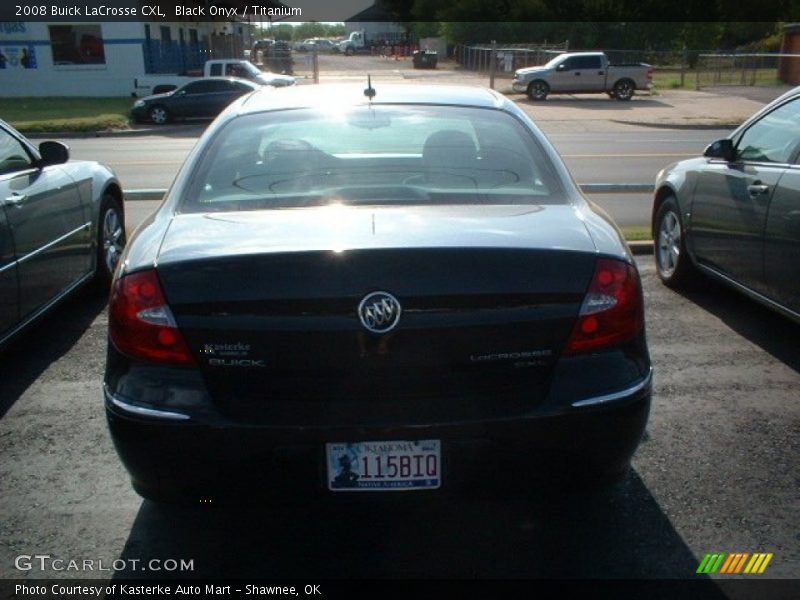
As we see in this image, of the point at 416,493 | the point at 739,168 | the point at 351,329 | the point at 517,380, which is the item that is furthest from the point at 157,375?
the point at 739,168

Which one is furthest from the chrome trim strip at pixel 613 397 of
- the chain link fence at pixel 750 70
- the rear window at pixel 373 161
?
the chain link fence at pixel 750 70

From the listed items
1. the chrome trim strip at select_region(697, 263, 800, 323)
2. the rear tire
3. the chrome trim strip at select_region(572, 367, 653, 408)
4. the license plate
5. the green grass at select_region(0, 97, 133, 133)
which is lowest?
the green grass at select_region(0, 97, 133, 133)

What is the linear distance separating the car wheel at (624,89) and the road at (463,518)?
30.4 m

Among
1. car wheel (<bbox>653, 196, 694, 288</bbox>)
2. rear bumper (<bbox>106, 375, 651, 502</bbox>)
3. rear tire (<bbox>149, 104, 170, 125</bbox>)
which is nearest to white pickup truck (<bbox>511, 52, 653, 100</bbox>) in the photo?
rear tire (<bbox>149, 104, 170, 125</bbox>)

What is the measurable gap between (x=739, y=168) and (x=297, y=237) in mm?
3884

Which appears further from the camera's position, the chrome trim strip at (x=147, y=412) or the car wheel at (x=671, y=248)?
the car wheel at (x=671, y=248)

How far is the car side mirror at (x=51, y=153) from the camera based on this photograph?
591cm

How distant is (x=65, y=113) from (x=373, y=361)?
28.1 meters

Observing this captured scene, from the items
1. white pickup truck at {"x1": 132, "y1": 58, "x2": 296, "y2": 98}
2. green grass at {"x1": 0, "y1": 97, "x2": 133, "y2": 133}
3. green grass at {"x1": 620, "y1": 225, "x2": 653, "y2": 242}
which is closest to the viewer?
green grass at {"x1": 620, "y1": 225, "x2": 653, "y2": 242}

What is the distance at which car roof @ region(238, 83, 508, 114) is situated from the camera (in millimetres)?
4301

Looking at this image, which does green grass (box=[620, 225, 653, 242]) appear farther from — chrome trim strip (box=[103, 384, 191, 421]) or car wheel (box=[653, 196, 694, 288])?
chrome trim strip (box=[103, 384, 191, 421])

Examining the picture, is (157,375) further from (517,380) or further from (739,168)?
(739,168)

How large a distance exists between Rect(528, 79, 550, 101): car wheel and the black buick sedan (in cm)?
3094

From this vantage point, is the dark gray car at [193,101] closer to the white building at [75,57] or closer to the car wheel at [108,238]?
the white building at [75,57]
